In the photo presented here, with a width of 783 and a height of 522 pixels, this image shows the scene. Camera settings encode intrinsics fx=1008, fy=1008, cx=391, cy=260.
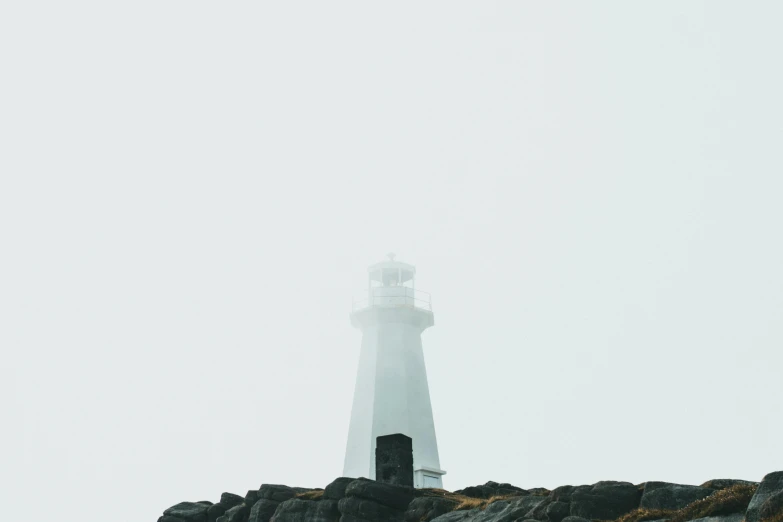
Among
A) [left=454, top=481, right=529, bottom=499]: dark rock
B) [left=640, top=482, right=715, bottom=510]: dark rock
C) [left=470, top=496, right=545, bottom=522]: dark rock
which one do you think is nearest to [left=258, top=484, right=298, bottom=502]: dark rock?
[left=454, top=481, right=529, bottom=499]: dark rock

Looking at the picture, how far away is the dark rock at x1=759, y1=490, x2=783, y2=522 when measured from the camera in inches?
693

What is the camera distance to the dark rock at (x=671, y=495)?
23203 mm

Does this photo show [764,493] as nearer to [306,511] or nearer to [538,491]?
[538,491]

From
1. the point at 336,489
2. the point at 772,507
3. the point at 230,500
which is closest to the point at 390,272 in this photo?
the point at 230,500

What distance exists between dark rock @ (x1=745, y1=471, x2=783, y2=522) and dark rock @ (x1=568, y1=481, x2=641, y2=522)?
18.5 feet

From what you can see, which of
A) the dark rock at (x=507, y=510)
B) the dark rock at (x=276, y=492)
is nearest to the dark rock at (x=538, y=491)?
the dark rock at (x=507, y=510)

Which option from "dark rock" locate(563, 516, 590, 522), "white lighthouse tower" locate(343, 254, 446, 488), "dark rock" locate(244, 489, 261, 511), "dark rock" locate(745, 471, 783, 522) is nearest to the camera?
"dark rock" locate(745, 471, 783, 522)

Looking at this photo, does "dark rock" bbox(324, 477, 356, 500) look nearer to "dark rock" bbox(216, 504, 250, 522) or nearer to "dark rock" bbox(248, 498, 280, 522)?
"dark rock" bbox(248, 498, 280, 522)

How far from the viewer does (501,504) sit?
2630cm

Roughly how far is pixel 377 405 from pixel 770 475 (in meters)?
37.4

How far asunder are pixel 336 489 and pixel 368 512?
6.31ft

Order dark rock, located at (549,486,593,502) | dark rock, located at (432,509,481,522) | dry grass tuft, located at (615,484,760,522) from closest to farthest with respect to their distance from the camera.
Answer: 1. dry grass tuft, located at (615,484,760,522)
2. dark rock, located at (549,486,593,502)
3. dark rock, located at (432,509,481,522)

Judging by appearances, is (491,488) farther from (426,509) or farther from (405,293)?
(405,293)

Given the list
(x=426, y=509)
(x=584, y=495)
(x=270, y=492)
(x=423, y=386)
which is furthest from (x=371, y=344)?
(x=584, y=495)
